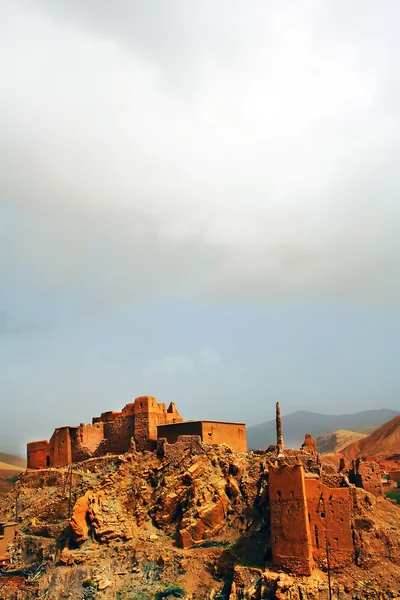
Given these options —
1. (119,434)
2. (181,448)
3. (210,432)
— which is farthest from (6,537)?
(210,432)

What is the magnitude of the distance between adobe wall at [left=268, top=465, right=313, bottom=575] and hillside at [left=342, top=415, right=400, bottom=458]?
7355cm

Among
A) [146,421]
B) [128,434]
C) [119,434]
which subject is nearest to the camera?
[146,421]

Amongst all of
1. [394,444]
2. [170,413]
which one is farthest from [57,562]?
[394,444]

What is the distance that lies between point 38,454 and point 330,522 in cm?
2989

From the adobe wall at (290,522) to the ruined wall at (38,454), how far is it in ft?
83.6

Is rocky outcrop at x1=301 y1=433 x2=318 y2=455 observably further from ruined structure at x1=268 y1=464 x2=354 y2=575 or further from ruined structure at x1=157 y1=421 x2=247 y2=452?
ruined structure at x1=268 y1=464 x2=354 y2=575

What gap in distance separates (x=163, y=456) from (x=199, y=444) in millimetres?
3454

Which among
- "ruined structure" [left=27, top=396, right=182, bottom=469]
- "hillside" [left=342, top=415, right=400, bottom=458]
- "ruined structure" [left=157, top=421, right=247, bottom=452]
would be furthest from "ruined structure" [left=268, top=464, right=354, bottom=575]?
"hillside" [left=342, top=415, right=400, bottom=458]

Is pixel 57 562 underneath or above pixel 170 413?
underneath

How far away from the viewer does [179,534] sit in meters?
42.1

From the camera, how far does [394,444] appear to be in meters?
109

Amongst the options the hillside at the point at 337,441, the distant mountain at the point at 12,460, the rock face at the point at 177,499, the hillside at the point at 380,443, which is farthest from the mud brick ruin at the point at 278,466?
the distant mountain at the point at 12,460

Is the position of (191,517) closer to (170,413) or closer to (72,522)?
(72,522)

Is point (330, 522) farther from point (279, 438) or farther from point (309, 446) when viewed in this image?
point (309, 446)
